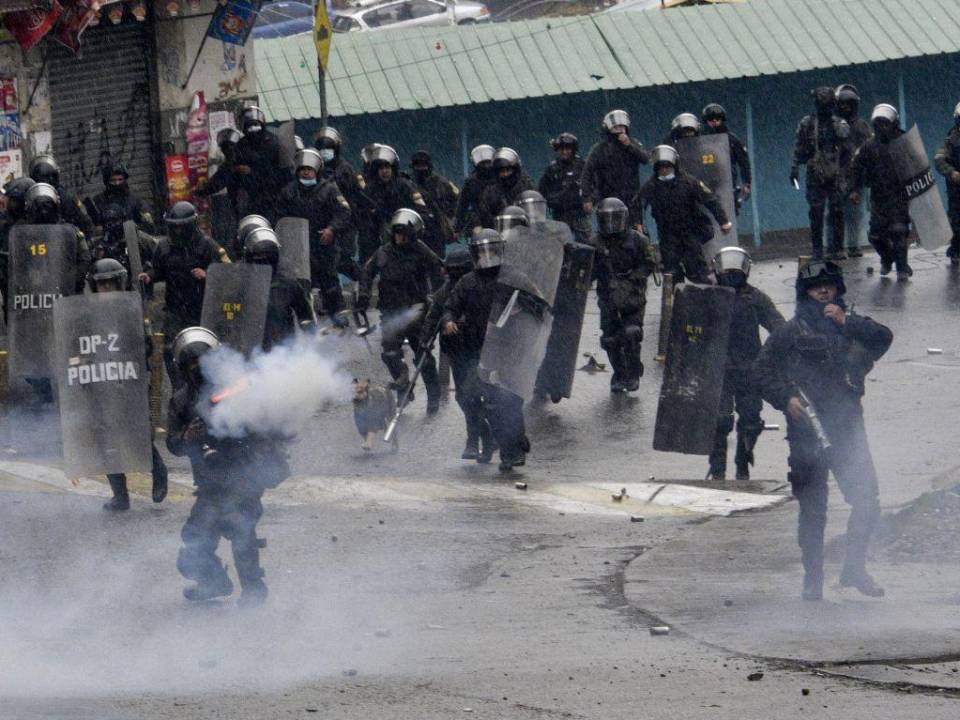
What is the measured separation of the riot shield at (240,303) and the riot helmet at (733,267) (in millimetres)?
3279

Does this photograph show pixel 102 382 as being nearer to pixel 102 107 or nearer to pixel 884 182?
pixel 102 107

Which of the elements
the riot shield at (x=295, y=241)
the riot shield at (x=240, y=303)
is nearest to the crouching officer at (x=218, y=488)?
the riot shield at (x=240, y=303)

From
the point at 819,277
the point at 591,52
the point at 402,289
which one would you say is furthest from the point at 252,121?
the point at 819,277

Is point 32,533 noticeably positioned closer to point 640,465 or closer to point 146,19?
point 640,465

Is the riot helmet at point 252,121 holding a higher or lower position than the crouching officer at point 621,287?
higher

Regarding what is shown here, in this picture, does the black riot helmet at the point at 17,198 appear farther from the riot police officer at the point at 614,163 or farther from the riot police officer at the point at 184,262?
the riot police officer at the point at 614,163

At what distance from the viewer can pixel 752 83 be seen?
2408cm

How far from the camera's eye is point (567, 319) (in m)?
15.4

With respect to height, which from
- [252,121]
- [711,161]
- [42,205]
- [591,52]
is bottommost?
[42,205]

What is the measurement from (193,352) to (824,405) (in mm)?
3199

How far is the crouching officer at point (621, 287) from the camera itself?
15836 mm

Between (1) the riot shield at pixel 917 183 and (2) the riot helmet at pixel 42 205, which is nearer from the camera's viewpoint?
(2) the riot helmet at pixel 42 205

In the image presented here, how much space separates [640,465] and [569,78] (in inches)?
393

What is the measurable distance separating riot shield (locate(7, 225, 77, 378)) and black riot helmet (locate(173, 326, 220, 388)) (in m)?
5.76
